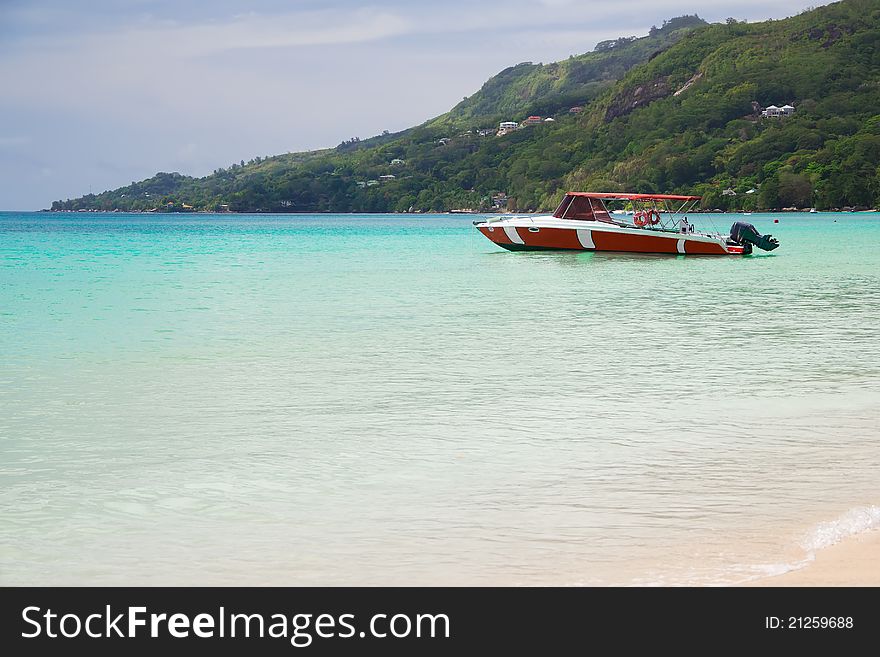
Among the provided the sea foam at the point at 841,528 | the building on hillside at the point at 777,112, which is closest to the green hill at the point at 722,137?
the building on hillside at the point at 777,112

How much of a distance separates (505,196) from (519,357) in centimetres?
16748

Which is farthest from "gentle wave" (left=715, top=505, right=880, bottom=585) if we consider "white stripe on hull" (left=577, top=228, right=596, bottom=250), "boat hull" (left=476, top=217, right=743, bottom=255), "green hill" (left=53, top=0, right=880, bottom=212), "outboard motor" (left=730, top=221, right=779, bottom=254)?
"green hill" (left=53, top=0, right=880, bottom=212)

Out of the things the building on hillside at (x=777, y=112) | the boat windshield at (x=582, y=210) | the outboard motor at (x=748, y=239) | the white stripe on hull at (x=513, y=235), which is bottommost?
the outboard motor at (x=748, y=239)

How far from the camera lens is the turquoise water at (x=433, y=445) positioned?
518 cm

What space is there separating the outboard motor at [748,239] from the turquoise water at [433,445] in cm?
2066

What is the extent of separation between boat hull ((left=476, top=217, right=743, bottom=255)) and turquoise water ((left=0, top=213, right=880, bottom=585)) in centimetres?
1846

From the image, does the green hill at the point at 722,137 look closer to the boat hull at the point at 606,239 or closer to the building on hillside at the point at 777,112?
the building on hillside at the point at 777,112

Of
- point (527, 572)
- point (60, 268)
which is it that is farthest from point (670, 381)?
point (60, 268)

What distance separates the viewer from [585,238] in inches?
1443

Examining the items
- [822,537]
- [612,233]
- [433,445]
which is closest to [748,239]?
[612,233]

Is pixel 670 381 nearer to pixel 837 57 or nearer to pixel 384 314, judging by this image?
pixel 384 314

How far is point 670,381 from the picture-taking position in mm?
10492

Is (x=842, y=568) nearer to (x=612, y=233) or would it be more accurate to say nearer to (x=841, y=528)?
(x=841, y=528)

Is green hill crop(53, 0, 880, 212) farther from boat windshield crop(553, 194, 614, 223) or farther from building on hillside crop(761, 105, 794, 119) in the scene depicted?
boat windshield crop(553, 194, 614, 223)
